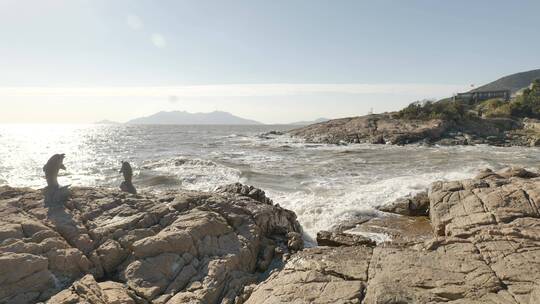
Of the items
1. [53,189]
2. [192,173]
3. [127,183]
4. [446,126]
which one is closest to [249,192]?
[127,183]

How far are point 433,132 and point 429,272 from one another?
5031cm

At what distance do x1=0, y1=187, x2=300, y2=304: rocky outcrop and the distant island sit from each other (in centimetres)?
4481

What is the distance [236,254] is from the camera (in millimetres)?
9172

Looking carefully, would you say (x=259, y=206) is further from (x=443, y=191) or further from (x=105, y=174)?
(x=105, y=174)

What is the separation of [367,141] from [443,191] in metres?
42.9

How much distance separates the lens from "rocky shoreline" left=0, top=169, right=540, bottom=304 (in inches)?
264

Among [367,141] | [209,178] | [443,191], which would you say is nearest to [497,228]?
[443,191]

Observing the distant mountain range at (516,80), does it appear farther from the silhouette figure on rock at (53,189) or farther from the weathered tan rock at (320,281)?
the silhouette figure on rock at (53,189)

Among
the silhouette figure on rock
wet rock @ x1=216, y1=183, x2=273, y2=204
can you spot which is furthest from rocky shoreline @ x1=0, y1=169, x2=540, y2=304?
wet rock @ x1=216, y1=183, x2=273, y2=204

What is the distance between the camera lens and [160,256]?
850cm

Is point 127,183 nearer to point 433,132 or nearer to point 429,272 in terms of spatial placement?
point 429,272

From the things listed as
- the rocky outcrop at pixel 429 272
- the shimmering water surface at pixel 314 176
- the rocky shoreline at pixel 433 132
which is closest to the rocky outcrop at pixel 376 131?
the rocky shoreline at pixel 433 132

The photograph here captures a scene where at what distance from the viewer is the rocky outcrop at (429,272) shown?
20.6 ft

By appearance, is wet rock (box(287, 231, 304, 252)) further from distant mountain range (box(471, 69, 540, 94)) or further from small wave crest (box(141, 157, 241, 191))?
distant mountain range (box(471, 69, 540, 94))
